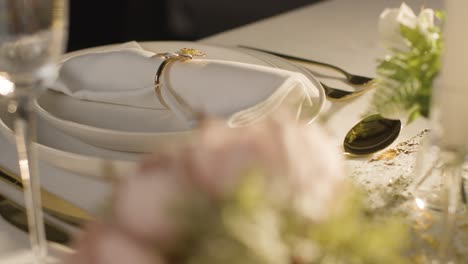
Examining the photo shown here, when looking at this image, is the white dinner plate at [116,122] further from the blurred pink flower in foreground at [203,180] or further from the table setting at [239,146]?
the blurred pink flower in foreground at [203,180]

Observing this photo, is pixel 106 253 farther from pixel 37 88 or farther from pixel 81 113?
pixel 81 113

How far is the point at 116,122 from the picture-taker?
3.12 feet

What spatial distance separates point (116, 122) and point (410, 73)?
41cm

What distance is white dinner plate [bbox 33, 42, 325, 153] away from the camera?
84 centimetres

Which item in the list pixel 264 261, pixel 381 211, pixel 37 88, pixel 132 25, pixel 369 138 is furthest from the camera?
pixel 132 25

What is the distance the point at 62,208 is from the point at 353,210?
0.43 metres

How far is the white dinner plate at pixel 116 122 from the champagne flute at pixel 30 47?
21 centimetres

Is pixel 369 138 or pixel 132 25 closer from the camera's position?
pixel 369 138

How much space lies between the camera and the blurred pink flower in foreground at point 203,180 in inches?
15.4

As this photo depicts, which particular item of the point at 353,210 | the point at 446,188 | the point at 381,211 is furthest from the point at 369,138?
the point at 353,210

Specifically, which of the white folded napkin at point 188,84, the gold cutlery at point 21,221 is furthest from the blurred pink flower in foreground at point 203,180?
the white folded napkin at point 188,84

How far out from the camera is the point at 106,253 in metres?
0.39

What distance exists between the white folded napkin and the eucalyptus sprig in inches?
7.2

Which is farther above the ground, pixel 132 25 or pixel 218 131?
pixel 218 131
